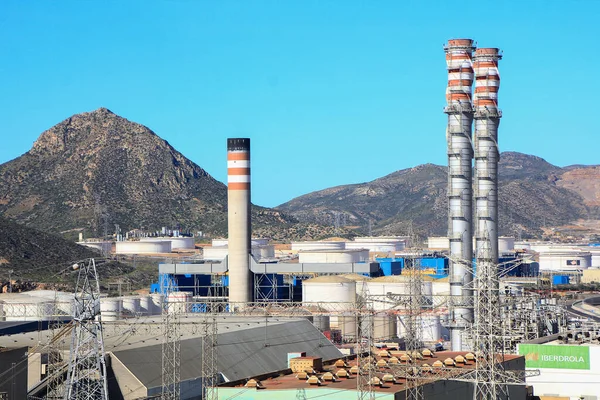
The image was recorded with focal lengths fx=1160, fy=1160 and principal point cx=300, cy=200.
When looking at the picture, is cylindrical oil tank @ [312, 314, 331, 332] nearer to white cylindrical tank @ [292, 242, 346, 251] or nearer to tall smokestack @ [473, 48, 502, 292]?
tall smokestack @ [473, 48, 502, 292]

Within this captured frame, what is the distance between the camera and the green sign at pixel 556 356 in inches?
2916

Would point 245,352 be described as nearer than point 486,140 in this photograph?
Yes

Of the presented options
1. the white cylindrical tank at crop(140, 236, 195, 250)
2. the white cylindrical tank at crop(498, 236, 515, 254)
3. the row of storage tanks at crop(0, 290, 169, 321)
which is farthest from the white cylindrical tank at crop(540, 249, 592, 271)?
the row of storage tanks at crop(0, 290, 169, 321)

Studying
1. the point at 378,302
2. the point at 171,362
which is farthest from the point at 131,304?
the point at 171,362

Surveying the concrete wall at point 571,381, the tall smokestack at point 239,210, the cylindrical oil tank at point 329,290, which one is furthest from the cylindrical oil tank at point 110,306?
the concrete wall at point 571,381

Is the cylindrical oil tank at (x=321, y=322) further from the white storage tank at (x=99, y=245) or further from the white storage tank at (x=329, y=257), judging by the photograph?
the white storage tank at (x=99, y=245)

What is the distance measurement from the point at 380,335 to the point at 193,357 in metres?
34.6

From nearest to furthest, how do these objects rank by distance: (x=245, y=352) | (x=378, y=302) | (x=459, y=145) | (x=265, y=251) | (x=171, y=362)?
1. (x=171, y=362)
2. (x=245, y=352)
3. (x=459, y=145)
4. (x=378, y=302)
5. (x=265, y=251)

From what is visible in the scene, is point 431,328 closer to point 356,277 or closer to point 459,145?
point 356,277

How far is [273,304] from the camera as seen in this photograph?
9575cm

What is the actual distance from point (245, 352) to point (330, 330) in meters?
24.5

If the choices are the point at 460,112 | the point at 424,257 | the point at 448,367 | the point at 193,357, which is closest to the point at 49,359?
the point at 193,357

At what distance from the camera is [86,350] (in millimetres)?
58688

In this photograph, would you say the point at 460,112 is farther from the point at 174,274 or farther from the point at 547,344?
the point at 174,274
